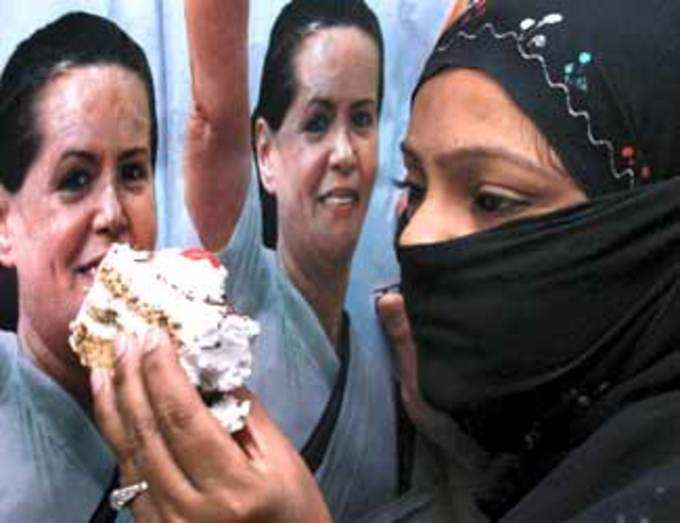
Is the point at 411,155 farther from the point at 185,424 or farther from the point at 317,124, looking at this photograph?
the point at 185,424

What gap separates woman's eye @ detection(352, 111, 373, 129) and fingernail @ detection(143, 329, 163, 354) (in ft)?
1.37

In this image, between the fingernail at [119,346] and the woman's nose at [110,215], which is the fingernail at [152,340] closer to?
the fingernail at [119,346]

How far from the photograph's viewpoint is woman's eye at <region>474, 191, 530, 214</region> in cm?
132

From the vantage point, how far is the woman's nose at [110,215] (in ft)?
3.92

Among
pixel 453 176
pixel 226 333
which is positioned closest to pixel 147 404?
pixel 226 333

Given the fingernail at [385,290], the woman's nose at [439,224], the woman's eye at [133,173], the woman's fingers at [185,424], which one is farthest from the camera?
the fingernail at [385,290]

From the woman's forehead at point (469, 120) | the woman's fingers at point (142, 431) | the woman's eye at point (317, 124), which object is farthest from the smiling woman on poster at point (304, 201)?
the woman's fingers at point (142, 431)

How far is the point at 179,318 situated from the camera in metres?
1.13

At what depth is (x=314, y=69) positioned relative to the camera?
1.39m

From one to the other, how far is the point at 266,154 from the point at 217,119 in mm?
90

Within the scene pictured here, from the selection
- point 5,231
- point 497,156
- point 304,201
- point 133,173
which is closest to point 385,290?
point 304,201

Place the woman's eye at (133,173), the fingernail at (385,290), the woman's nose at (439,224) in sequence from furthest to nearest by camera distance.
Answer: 1. the fingernail at (385,290)
2. the woman's nose at (439,224)
3. the woman's eye at (133,173)

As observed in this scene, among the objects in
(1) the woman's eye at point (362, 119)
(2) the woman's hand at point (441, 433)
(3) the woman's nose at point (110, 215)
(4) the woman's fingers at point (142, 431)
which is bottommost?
(2) the woman's hand at point (441, 433)

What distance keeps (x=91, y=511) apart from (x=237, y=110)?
0.42 meters
